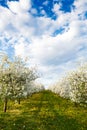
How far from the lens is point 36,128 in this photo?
28547 mm

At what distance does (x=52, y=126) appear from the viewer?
2991 centimetres

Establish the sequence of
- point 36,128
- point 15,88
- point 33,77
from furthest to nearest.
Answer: point 33,77 → point 15,88 → point 36,128

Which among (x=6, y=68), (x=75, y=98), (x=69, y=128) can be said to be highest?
(x=6, y=68)

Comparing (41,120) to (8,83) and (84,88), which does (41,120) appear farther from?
(8,83)

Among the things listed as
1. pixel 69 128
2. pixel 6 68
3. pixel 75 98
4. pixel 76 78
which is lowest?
pixel 69 128

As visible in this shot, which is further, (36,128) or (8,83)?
(8,83)

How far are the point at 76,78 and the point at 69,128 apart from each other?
350 inches

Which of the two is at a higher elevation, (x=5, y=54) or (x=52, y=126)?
(x=5, y=54)

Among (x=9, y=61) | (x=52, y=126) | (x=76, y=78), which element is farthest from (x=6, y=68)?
(x=52, y=126)

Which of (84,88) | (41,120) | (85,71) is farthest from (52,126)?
(85,71)

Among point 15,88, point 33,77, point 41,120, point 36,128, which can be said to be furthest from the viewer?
point 33,77

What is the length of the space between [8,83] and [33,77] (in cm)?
543

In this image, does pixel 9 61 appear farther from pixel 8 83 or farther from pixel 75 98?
pixel 75 98

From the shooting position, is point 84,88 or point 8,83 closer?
point 84,88
